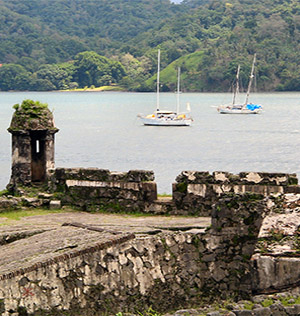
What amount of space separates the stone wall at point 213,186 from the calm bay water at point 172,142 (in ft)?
68.0

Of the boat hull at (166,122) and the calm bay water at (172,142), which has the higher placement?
the boat hull at (166,122)

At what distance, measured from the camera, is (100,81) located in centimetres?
17638

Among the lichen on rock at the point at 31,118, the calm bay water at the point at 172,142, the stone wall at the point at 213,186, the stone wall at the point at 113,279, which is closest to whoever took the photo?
the stone wall at the point at 113,279

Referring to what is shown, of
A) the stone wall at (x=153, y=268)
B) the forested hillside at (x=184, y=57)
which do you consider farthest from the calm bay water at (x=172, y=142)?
the forested hillside at (x=184, y=57)

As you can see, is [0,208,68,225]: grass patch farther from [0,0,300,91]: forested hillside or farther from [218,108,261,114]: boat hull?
[0,0,300,91]: forested hillside

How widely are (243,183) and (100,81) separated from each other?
164m

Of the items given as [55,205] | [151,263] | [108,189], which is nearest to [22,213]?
[55,205]

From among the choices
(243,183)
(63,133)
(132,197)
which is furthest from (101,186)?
(63,133)

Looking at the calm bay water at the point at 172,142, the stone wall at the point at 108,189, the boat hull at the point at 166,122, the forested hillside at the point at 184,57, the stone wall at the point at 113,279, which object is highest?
the forested hillside at the point at 184,57

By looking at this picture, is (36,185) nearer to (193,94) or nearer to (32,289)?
(32,289)

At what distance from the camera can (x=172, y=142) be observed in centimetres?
6831

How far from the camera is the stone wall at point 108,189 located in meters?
14.6

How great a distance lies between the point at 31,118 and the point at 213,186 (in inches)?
174

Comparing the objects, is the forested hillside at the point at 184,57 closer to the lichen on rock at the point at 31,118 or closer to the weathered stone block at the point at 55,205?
the lichen on rock at the point at 31,118
